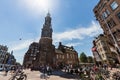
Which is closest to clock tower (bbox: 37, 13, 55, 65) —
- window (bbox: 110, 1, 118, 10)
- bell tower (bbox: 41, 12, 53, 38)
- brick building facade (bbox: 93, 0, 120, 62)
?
bell tower (bbox: 41, 12, 53, 38)

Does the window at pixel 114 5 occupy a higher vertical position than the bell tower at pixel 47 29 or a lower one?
lower

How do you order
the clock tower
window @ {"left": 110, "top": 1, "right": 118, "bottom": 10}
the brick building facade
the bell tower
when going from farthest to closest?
1. the bell tower
2. the clock tower
3. window @ {"left": 110, "top": 1, "right": 118, "bottom": 10}
4. the brick building facade

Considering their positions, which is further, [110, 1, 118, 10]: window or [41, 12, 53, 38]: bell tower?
[41, 12, 53, 38]: bell tower

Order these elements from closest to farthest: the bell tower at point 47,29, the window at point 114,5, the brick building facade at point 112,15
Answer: the brick building facade at point 112,15
the window at point 114,5
the bell tower at point 47,29

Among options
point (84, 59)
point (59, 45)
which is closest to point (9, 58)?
point (59, 45)

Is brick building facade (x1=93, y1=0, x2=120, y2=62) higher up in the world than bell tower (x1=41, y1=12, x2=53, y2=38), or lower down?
lower down

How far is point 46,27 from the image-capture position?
50062 millimetres

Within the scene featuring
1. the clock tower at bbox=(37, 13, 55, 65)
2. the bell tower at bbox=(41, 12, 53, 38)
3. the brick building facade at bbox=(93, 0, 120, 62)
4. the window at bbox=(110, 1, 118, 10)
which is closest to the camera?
the brick building facade at bbox=(93, 0, 120, 62)

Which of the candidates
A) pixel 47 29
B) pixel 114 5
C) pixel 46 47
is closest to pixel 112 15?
pixel 114 5

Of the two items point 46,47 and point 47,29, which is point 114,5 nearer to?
point 46,47

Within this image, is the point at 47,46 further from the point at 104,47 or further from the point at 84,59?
the point at 84,59

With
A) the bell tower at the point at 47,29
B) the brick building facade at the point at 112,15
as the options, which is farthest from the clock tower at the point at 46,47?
the brick building facade at the point at 112,15

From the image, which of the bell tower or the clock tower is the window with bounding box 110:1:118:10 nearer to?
the clock tower

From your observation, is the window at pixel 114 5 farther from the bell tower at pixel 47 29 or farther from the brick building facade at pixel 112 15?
the bell tower at pixel 47 29
